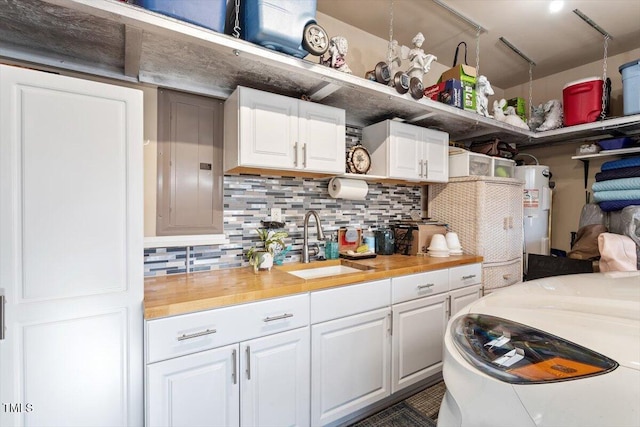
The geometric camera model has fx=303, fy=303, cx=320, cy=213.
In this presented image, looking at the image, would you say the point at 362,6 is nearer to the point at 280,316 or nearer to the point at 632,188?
the point at 280,316

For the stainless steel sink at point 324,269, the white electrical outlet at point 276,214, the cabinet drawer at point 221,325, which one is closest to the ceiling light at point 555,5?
the stainless steel sink at point 324,269

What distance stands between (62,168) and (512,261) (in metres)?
3.38

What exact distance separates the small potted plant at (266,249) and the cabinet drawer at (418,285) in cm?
80

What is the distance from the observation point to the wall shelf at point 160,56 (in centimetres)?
126

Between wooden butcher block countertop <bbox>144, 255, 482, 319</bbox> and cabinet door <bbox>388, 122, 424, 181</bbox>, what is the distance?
0.70 meters

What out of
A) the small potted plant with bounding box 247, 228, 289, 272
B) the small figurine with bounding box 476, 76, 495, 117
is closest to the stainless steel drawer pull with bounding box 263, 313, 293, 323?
the small potted plant with bounding box 247, 228, 289, 272

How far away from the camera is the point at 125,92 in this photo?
127cm

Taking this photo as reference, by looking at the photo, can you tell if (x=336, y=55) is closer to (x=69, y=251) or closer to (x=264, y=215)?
(x=264, y=215)

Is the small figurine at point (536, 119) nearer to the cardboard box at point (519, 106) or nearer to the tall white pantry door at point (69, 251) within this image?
the cardboard box at point (519, 106)

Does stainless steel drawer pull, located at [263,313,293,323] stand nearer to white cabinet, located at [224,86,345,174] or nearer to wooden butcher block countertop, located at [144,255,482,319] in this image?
wooden butcher block countertop, located at [144,255,482,319]

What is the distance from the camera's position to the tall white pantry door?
1077mm

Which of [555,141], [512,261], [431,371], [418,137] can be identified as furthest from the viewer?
[555,141]

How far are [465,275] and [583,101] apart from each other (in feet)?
6.69

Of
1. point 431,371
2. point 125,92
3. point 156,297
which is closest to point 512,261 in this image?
point 431,371
